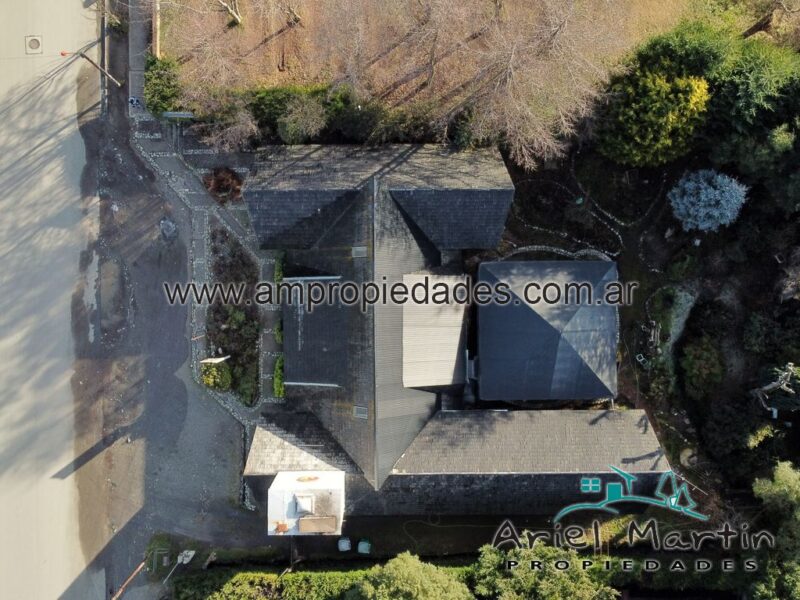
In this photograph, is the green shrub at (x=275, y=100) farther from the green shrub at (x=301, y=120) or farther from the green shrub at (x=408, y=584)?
the green shrub at (x=408, y=584)

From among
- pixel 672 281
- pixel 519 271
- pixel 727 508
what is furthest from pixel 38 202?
pixel 727 508

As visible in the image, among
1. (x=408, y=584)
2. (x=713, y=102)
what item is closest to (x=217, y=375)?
(x=408, y=584)

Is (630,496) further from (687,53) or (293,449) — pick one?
(687,53)

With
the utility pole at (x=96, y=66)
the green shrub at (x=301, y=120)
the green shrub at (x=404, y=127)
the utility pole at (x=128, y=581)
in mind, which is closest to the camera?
the green shrub at (x=301, y=120)

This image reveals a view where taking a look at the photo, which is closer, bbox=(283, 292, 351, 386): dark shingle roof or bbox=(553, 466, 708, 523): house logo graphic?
bbox=(283, 292, 351, 386): dark shingle roof

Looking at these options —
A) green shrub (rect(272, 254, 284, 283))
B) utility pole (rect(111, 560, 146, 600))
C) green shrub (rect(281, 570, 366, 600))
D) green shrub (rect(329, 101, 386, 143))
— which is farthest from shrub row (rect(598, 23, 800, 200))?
utility pole (rect(111, 560, 146, 600))

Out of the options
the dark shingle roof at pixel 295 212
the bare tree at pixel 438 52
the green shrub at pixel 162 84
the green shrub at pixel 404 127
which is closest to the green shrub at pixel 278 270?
the dark shingle roof at pixel 295 212

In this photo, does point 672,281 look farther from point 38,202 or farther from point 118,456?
point 38,202

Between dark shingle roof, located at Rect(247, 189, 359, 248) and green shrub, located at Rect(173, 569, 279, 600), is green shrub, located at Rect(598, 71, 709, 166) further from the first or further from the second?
green shrub, located at Rect(173, 569, 279, 600)
